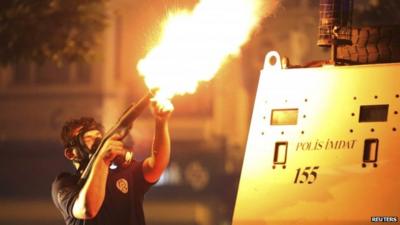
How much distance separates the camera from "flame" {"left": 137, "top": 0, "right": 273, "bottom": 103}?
739 cm

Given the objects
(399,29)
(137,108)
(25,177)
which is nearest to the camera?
→ (137,108)

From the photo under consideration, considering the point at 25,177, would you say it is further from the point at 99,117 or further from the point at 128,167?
the point at 128,167

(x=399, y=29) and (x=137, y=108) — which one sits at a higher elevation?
(x=399, y=29)

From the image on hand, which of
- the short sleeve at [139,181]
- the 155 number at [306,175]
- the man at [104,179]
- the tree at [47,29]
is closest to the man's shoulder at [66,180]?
the man at [104,179]

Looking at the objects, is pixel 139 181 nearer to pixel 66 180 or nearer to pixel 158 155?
pixel 158 155

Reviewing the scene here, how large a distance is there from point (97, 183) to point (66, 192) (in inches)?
14.1

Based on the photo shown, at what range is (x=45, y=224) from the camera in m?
20.8

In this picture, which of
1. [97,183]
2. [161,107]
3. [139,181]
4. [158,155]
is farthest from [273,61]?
[97,183]

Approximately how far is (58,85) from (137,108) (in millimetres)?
32883

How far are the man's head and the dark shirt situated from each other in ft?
0.47

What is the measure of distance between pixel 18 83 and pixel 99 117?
4.37 m

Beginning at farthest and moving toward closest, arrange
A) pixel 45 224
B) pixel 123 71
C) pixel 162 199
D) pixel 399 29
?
pixel 123 71 → pixel 162 199 → pixel 45 224 → pixel 399 29

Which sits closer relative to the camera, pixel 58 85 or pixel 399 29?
pixel 399 29

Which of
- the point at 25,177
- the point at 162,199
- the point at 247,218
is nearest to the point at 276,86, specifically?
the point at 247,218
